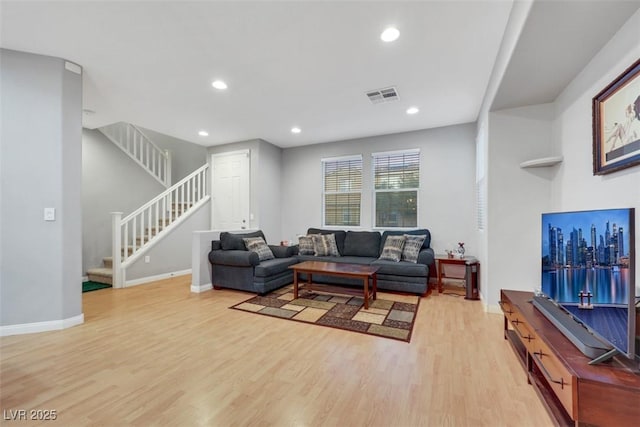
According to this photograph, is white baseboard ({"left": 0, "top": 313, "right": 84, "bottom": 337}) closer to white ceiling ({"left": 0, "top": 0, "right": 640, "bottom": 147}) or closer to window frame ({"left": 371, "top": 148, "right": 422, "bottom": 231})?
white ceiling ({"left": 0, "top": 0, "right": 640, "bottom": 147})

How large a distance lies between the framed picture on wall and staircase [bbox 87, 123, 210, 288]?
5.87 meters

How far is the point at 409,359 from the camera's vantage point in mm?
2213

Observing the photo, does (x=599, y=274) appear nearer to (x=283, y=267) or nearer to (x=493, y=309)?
(x=493, y=309)

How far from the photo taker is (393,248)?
14.7 feet

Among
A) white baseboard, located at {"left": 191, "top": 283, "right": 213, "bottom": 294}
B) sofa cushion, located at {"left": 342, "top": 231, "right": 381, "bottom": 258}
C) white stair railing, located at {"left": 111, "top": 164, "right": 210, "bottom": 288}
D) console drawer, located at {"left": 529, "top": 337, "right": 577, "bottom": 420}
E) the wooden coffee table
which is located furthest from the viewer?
sofa cushion, located at {"left": 342, "top": 231, "right": 381, "bottom": 258}

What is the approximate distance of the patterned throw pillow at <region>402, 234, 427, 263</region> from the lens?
4.30 m

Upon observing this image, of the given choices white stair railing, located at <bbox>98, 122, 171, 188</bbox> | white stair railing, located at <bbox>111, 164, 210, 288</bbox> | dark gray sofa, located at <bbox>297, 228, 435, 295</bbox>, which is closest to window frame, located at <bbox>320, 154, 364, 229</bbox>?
dark gray sofa, located at <bbox>297, 228, 435, 295</bbox>

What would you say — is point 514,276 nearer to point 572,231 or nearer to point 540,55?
point 572,231

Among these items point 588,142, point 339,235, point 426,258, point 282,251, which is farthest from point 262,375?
point 339,235

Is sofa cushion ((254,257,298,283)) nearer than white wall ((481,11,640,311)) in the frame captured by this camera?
No

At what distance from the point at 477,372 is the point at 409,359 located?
0.48 meters

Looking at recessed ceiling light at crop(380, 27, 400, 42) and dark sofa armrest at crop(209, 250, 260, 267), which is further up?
recessed ceiling light at crop(380, 27, 400, 42)

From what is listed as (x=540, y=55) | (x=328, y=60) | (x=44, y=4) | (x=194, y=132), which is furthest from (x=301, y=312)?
(x=194, y=132)

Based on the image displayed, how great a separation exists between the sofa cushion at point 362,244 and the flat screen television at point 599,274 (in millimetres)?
3062
